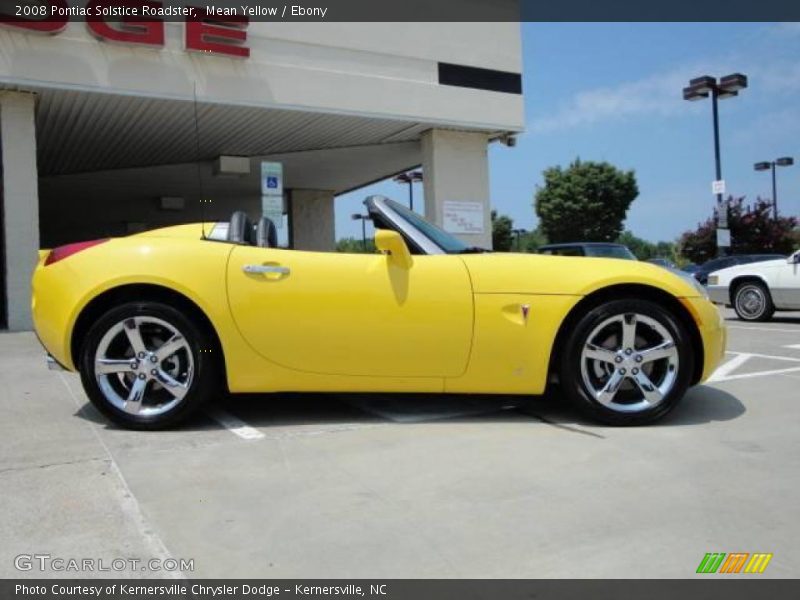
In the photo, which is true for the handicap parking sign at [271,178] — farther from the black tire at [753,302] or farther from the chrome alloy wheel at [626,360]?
the black tire at [753,302]

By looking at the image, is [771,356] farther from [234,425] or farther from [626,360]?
[234,425]

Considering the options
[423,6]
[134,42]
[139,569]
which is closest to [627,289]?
[139,569]

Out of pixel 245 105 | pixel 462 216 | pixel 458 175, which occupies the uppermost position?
pixel 245 105

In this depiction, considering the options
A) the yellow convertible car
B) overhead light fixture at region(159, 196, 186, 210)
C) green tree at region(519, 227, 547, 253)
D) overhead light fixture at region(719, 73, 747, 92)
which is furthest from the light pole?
green tree at region(519, 227, 547, 253)

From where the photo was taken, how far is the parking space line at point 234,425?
355 centimetres

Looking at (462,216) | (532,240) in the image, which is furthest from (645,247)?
(462,216)

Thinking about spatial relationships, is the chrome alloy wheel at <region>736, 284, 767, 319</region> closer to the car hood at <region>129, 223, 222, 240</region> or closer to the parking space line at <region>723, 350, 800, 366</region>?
the parking space line at <region>723, 350, 800, 366</region>

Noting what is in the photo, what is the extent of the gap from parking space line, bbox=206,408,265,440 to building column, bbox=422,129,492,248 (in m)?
10.8

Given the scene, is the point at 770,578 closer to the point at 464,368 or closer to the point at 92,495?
the point at 464,368

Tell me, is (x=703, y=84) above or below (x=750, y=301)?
above

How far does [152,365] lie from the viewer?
359 cm

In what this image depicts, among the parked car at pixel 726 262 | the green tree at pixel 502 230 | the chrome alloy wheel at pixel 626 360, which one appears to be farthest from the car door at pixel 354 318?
the green tree at pixel 502 230

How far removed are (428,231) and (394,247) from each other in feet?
1.47

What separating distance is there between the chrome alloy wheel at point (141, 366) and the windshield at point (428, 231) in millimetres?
1410
